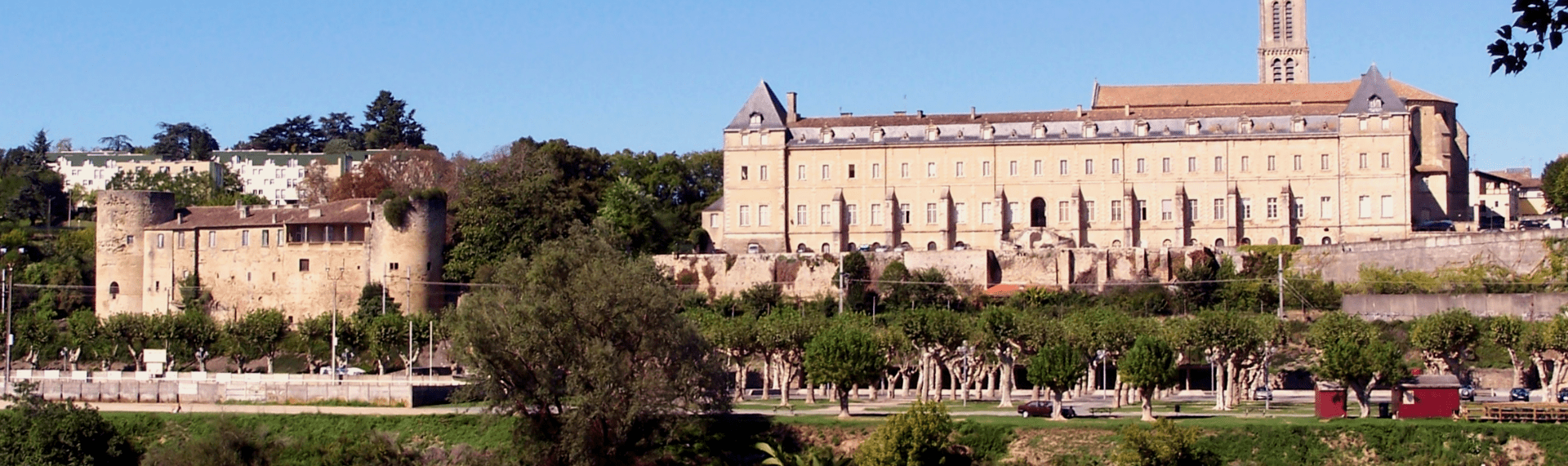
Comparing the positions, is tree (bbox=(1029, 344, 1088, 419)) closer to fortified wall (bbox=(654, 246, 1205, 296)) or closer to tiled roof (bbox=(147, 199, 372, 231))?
fortified wall (bbox=(654, 246, 1205, 296))

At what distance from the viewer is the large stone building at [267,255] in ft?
234

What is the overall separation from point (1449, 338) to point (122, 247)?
51.9 metres

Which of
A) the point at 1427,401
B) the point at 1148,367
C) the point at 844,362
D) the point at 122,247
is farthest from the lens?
the point at 122,247

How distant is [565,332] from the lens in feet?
128

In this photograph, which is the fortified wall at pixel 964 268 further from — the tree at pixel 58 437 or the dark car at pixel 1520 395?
the tree at pixel 58 437

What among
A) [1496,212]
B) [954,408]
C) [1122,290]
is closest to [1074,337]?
[954,408]

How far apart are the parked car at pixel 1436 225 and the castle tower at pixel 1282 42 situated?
2538 centimetres

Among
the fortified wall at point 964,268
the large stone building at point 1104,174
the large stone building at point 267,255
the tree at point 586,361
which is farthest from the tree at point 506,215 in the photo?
the tree at point 586,361

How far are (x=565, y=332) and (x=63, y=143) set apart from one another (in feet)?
399

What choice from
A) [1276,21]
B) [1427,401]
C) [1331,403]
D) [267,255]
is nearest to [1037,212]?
[1276,21]

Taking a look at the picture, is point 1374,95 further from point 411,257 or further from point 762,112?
point 411,257

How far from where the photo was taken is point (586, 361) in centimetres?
3856

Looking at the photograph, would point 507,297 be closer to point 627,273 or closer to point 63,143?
point 627,273

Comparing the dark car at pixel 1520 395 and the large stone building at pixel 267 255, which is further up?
the large stone building at pixel 267 255
